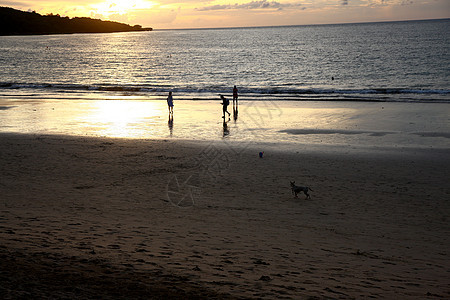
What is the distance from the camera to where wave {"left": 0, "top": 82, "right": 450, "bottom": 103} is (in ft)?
113

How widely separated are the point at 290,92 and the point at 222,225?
107 ft

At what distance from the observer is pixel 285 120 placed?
79.3ft

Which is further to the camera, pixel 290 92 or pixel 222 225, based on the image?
pixel 290 92

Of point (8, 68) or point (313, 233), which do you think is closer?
point (313, 233)

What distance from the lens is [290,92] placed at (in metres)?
40.6

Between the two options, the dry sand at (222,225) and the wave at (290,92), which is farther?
the wave at (290,92)

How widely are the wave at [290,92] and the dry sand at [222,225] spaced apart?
19.5 meters

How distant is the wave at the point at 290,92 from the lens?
34594mm

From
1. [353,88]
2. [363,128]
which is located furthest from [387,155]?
[353,88]

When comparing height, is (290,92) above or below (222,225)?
above

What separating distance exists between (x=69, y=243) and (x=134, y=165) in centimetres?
689

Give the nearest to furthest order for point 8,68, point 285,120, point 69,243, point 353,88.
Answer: point 69,243 < point 285,120 < point 353,88 < point 8,68

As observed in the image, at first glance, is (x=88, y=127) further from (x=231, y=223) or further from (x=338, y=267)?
(x=338, y=267)

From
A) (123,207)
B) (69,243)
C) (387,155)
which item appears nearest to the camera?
(69,243)
